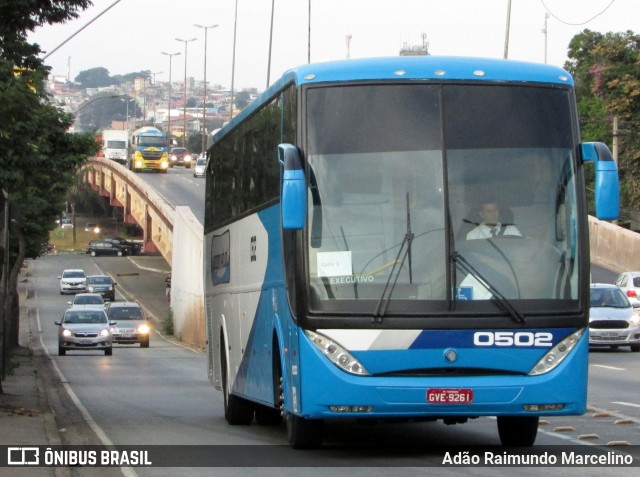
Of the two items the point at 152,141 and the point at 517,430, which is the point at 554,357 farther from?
the point at 152,141

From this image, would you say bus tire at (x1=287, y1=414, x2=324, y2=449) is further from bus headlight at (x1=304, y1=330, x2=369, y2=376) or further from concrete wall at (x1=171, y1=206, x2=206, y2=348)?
concrete wall at (x1=171, y1=206, x2=206, y2=348)

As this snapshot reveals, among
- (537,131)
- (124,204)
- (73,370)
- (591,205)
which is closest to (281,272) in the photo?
(537,131)

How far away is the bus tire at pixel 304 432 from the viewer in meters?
12.2

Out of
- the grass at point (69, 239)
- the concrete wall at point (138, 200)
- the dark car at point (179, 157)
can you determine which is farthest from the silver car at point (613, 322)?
the dark car at point (179, 157)

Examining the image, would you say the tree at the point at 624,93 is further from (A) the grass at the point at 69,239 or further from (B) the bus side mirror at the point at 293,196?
(A) the grass at the point at 69,239

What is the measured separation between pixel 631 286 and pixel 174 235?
2942 centimetres

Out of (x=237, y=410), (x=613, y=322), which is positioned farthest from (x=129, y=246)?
(x=237, y=410)

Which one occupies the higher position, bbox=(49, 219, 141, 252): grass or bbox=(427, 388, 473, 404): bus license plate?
bbox=(49, 219, 141, 252): grass

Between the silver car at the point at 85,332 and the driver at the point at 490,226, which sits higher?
the driver at the point at 490,226

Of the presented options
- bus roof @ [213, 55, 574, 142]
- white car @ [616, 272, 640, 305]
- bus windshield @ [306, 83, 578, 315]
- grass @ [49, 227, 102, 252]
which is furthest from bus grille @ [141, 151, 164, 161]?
bus windshield @ [306, 83, 578, 315]

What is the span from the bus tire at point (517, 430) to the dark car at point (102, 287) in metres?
65.1

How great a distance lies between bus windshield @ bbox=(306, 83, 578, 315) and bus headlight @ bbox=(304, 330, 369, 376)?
282mm

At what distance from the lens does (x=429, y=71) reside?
38.8ft

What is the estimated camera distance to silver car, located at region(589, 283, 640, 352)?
3250 cm
